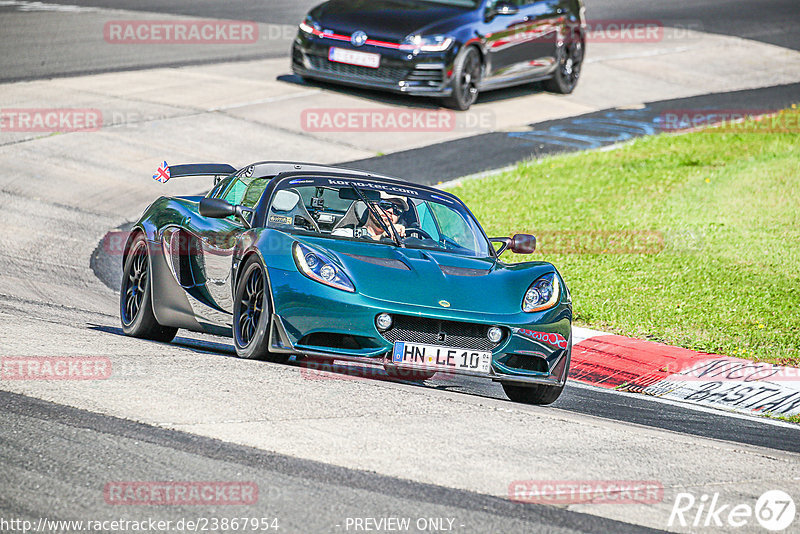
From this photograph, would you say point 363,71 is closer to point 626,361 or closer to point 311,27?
point 311,27

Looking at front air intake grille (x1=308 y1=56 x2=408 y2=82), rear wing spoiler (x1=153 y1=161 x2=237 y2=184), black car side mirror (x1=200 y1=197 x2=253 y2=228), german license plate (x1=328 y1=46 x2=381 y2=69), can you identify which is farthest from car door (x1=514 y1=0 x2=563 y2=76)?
black car side mirror (x1=200 y1=197 x2=253 y2=228)

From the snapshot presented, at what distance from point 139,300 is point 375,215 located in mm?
1942

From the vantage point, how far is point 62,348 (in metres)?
7.12

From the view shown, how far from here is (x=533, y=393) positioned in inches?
317

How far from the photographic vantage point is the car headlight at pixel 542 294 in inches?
302

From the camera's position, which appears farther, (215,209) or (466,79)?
(466,79)

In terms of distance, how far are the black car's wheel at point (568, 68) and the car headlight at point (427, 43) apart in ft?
10.5

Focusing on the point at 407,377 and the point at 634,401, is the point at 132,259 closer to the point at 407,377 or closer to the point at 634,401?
the point at 407,377

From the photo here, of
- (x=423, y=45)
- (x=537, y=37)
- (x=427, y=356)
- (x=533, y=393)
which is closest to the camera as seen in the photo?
(x=427, y=356)

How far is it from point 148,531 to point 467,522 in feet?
Answer: 4.10

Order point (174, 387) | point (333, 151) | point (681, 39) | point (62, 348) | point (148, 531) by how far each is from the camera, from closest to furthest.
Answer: point (148, 531) → point (174, 387) → point (62, 348) → point (333, 151) → point (681, 39)

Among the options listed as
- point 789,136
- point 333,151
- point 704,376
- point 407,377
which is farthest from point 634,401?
point 789,136

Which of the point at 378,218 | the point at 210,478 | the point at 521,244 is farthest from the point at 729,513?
the point at 378,218

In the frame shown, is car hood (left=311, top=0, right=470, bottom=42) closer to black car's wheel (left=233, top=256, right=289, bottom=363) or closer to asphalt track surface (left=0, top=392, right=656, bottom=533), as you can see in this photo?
black car's wheel (left=233, top=256, right=289, bottom=363)
